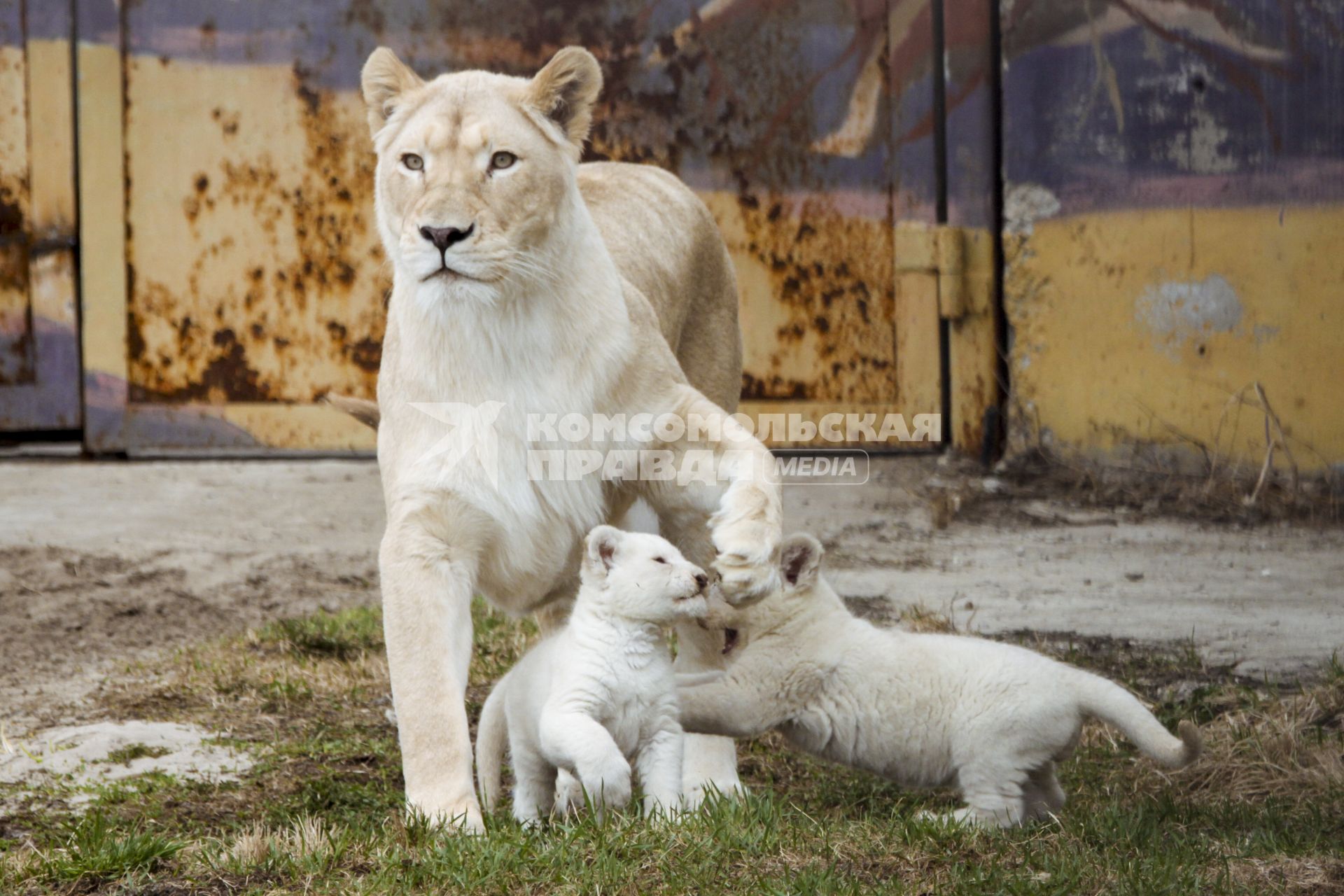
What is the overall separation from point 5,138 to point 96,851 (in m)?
5.26

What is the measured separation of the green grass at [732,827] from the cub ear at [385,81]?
1.56 metres

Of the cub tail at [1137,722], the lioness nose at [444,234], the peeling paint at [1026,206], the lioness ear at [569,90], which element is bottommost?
the cub tail at [1137,722]

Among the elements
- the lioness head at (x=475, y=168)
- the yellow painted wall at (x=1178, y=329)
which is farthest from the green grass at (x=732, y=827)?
the yellow painted wall at (x=1178, y=329)

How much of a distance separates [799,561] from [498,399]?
2.52ft

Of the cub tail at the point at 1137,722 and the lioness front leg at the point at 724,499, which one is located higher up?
the lioness front leg at the point at 724,499

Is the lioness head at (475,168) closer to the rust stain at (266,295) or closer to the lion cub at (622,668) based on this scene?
the lion cub at (622,668)

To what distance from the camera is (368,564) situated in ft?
19.2

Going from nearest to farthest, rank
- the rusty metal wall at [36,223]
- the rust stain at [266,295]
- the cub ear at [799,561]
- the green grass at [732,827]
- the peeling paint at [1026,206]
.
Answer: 1. the green grass at [732,827]
2. the cub ear at [799,561]
3. the peeling paint at [1026,206]
4. the rusty metal wall at [36,223]
5. the rust stain at [266,295]

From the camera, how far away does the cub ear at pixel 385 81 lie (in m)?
3.47

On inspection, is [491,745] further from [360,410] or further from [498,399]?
Answer: [360,410]

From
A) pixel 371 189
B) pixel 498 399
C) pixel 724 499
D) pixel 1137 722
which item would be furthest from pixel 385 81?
pixel 371 189

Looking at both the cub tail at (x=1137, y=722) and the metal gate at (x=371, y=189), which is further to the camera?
the metal gate at (x=371, y=189)

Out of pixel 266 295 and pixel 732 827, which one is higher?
pixel 266 295

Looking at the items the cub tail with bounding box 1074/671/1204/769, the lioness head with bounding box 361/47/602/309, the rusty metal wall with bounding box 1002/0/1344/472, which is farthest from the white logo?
the rusty metal wall with bounding box 1002/0/1344/472
